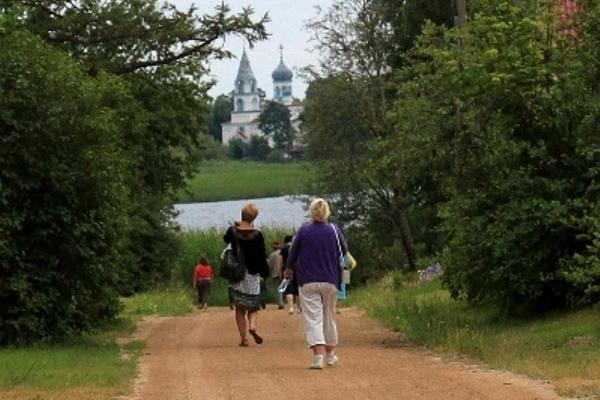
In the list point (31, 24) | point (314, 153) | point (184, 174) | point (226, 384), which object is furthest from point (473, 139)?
point (314, 153)

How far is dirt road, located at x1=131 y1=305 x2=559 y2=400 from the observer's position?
1275 cm

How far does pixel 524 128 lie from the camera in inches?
764

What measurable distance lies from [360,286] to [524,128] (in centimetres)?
2945

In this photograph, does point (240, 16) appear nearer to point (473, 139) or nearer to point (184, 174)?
point (473, 139)

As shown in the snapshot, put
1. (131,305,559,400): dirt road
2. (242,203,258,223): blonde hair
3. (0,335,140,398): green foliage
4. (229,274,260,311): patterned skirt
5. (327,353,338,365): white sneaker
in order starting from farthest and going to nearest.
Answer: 1. (229,274,260,311): patterned skirt
2. (242,203,258,223): blonde hair
3. (327,353,338,365): white sneaker
4. (0,335,140,398): green foliage
5. (131,305,559,400): dirt road

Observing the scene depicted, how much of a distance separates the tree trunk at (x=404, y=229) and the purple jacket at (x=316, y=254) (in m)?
33.3

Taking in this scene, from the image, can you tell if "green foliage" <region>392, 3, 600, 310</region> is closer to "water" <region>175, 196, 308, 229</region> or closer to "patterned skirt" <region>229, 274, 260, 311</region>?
"patterned skirt" <region>229, 274, 260, 311</region>

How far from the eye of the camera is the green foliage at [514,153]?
1831 cm

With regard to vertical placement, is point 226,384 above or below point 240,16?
below

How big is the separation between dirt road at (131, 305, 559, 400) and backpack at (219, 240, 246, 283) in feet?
3.16

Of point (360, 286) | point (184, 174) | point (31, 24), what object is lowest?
point (360, 286)

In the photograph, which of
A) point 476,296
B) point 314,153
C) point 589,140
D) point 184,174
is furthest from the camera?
point 314,153

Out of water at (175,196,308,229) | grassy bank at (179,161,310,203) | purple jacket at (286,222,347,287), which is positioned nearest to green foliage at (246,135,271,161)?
grassy bank at (179,161,310,203)

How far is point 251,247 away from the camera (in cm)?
1834
